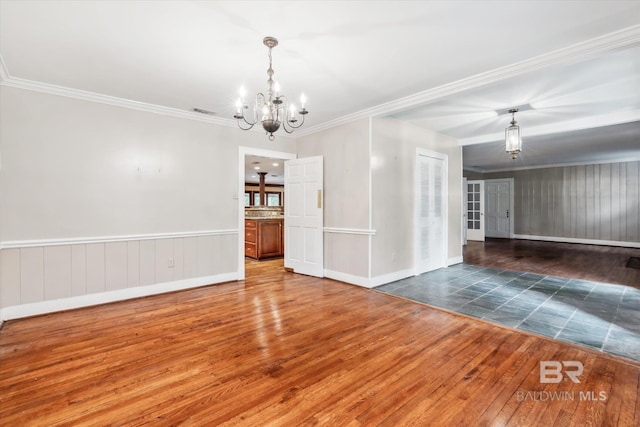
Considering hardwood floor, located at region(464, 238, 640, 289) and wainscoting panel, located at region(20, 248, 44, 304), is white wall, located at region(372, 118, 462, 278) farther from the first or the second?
wainscoting panel, located at region(20, 248, 44, 304)

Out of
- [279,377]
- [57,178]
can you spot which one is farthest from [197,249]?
[279,377]

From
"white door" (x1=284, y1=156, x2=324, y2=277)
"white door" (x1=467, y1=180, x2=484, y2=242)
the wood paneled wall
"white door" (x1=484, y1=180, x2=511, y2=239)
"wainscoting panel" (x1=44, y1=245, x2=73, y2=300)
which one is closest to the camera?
"wainscoting panel" (x1=44, y1=245, x2=73, y2=300)

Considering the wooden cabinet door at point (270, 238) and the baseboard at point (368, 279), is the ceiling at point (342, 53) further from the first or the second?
the wooden cabinet door at point (270, 238)

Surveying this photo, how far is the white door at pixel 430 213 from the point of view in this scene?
5.19 meters

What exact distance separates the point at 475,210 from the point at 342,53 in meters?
9.04

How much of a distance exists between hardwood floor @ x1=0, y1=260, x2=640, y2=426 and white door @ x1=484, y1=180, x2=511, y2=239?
30.1 feet

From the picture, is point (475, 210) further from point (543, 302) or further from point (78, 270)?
point (78, 270)

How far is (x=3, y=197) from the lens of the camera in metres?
3.21

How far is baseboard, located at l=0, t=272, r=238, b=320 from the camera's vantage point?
327cm

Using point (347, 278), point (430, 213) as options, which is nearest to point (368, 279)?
point (347, 278)

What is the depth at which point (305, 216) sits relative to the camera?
17.1ft

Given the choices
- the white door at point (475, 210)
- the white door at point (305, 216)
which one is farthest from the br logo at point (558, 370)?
the white door at point (475, 210)

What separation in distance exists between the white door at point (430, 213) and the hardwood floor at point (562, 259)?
1.21 meters

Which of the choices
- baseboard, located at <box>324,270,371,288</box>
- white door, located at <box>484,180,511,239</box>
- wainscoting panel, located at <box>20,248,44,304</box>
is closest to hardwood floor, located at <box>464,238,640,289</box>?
white door, located at <box>484,180,511,239</box>
